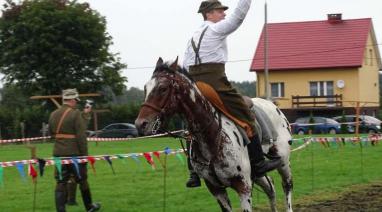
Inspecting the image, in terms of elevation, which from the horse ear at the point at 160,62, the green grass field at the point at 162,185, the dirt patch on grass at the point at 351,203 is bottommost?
the green grass field at the point at 162,185

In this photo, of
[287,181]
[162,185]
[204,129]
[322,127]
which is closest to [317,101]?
[322,127]

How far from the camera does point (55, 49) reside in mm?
47375

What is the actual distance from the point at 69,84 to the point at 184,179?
3268 cm

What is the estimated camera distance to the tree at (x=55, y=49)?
157 feet

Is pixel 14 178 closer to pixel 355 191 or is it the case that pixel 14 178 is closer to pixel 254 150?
pixel 355 191

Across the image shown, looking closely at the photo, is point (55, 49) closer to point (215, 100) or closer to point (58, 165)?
point (58, 165)

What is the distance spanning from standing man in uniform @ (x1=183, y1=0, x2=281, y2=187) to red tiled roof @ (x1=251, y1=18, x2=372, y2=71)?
51.0 metres

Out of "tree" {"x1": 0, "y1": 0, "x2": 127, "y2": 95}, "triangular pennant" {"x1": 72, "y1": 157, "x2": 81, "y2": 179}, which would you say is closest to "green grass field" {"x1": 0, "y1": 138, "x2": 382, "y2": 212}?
"triangular pennant" {"x1": 72, "y1": 157, "x2": 81, "y2": 179}

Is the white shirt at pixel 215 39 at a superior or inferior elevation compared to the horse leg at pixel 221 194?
superior

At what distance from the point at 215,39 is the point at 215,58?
0.19 m

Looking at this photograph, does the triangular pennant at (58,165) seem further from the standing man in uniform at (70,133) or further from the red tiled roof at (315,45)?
the red tiled roof at (315,45)

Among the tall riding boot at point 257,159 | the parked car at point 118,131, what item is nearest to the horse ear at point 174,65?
the tall riding boot at point 257,159

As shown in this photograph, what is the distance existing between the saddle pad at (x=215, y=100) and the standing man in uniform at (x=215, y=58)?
50mm

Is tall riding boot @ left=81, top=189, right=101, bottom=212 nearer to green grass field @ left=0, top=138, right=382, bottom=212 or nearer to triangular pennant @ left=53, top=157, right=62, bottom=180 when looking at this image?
green grass field @ left=0, top=138, right=382, bottom=212
